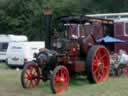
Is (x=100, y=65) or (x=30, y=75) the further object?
(x=100, y=65)

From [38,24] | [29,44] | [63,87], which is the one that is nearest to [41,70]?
[63,87]

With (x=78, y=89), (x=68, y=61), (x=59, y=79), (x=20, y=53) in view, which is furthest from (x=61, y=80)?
(x=20, y=53)

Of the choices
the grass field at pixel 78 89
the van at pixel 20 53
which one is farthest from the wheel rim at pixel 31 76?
the van at pixel 20 53

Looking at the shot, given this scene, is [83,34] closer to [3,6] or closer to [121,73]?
[121,73]

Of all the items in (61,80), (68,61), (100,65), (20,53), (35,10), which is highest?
(35,10)

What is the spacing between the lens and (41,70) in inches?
661

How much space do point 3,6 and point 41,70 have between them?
37043 millimetres

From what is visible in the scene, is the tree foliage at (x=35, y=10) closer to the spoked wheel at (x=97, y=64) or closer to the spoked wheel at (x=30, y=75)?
the spoked wheel at (x=97, y=64)

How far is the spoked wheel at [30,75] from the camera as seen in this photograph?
54.2 feet

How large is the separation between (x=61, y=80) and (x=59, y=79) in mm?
107

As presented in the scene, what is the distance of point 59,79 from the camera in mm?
15703

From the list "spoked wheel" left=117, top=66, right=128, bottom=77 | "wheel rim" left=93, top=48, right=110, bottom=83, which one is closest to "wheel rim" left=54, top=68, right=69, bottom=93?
"wheel rim" left=93, top=48, right=110, bottom=83

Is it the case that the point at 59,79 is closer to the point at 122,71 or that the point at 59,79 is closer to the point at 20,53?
the point at 122,71

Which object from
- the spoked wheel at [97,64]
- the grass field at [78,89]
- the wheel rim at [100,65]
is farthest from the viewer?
the wheel rim at [100,65]
